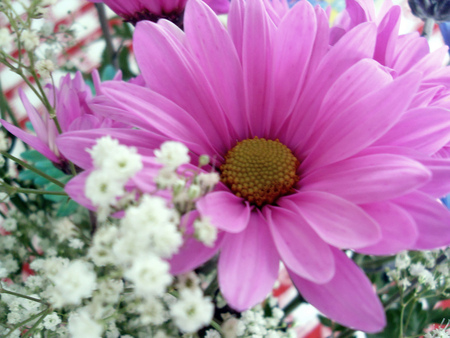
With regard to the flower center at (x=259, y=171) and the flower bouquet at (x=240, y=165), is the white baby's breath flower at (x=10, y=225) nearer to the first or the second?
the flower bouquet at (x=240, y=165)

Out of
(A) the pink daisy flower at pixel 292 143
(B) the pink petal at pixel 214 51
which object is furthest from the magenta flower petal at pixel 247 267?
(B) the pink petal at pixel 214 51

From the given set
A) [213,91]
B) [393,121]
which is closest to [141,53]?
[213,91]

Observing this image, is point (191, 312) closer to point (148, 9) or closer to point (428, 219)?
point (428, 219)

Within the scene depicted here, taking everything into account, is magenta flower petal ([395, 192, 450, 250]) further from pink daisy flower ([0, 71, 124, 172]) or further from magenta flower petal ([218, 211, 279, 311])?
pink daisy flower ([0, 71, 124, 172])

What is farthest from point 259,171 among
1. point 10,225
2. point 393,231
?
point 10,225

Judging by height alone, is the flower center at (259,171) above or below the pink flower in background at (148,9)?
below

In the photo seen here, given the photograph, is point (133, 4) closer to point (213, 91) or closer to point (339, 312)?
point (213, 91)

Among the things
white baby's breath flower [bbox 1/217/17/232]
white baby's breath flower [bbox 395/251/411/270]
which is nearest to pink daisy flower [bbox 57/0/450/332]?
white baby's breath flower [bbox 395/251/411/270]

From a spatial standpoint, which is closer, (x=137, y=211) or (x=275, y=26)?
(x=137, y=211)
